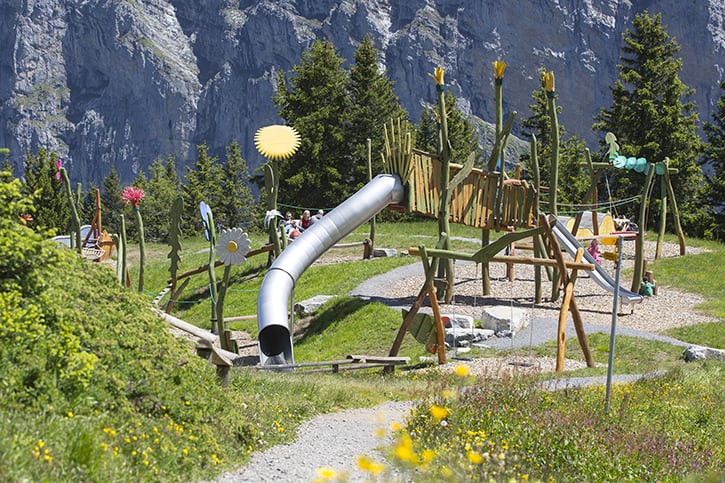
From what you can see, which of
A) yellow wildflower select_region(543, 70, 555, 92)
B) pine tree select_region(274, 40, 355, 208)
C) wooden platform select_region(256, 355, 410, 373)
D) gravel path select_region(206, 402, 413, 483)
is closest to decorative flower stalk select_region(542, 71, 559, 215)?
yellow wildflower select_region(543, 70, 555, 92)

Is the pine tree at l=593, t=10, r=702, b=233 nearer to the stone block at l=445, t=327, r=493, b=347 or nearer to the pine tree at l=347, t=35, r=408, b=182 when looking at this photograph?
the pine tree at l=347, t=35, r=408, b=182

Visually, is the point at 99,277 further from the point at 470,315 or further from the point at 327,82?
the point at 327,82

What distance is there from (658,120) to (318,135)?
17.5 meters

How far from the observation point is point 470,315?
1952 centimetres

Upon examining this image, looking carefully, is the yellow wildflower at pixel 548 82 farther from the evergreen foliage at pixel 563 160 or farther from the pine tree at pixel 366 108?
the pine tree at pixel 366 108

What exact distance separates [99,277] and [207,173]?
170 ft

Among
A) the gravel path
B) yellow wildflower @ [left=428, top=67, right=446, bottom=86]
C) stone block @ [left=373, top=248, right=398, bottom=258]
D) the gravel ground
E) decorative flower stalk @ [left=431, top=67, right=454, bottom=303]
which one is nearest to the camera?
the gravel path

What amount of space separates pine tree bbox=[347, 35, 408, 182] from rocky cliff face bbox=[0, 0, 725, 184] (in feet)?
334

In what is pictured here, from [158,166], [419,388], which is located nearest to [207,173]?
[158,166]

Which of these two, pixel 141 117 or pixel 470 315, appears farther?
pixel 141 117

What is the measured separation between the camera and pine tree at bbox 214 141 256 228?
60125 mm

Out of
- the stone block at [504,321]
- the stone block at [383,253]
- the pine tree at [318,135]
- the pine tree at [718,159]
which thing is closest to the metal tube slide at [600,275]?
the stone block at [504,321]

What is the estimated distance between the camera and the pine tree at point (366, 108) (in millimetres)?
49156

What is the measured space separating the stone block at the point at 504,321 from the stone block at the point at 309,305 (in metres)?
4.72
